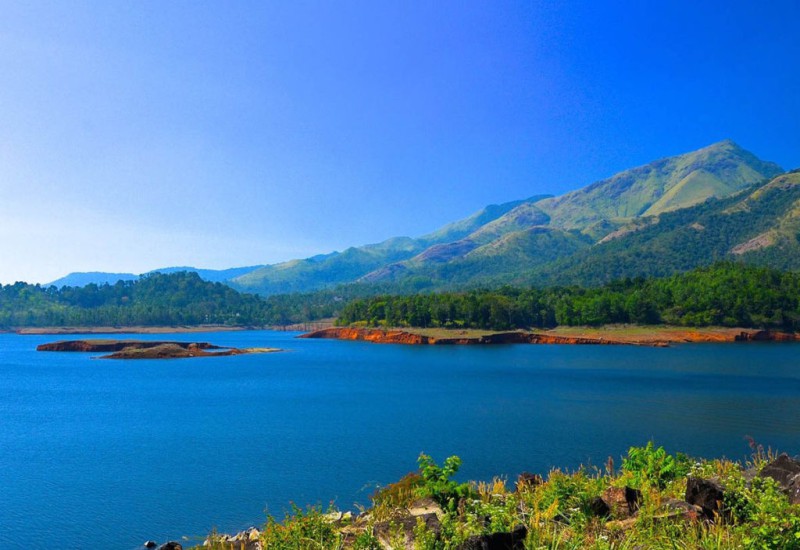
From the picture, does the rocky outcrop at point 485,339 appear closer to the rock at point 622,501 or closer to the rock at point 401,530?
the rock at point 622,501

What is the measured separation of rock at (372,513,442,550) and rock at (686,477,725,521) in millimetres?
5829

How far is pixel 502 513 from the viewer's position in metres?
12.8

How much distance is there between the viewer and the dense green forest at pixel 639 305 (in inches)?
5557

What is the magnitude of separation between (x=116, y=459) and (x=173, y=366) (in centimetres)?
7428

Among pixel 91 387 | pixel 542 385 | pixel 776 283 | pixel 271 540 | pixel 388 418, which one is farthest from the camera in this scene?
pixel 776 283

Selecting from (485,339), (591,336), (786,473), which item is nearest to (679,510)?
(786,473)

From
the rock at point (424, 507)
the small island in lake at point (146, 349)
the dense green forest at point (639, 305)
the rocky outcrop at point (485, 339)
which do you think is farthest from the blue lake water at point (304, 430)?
the dense green forest at point (639, 305)

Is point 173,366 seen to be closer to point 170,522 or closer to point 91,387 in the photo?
point 91,387

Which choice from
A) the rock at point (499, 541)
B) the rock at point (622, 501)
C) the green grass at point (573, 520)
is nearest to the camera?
the rock at point (499, 541)

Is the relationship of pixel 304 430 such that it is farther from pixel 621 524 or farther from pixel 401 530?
pixel 621 524

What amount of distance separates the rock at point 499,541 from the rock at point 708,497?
433 cm

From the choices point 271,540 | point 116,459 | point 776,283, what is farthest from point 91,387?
point 776,283

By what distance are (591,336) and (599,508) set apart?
454ft

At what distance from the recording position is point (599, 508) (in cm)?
1453
